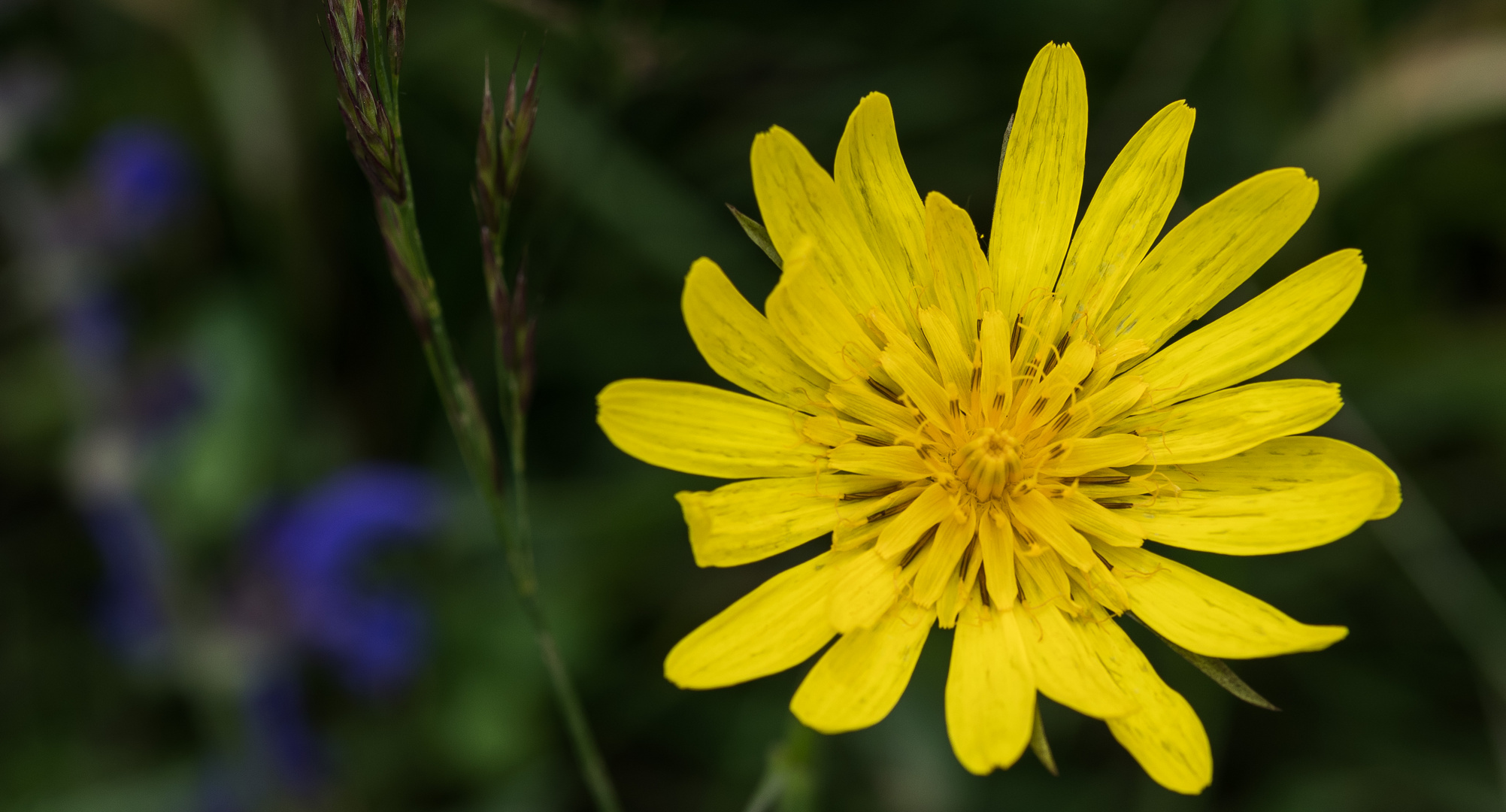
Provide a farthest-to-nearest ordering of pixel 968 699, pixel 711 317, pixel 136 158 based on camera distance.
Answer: pixel 136 158, pixel 711 317, pixel 968 699

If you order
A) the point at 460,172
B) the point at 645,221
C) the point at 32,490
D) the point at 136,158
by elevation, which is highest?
the point at 136,158

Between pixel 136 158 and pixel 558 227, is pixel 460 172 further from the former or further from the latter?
pixel 136 158

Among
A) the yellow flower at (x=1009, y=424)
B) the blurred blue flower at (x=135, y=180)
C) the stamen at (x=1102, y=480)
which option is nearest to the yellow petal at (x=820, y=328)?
the yellow flower at (x=1009, y=424)

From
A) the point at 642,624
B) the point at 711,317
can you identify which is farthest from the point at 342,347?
the point at 711,317

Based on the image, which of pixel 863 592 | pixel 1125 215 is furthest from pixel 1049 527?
pixel 1125 215

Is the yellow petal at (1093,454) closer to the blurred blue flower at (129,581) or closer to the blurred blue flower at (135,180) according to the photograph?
the blurred blue flower at (129,581)

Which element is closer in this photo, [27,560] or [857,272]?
[857,272]
